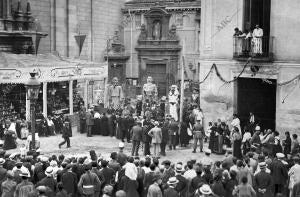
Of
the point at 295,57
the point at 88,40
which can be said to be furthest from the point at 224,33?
the point at 88,40

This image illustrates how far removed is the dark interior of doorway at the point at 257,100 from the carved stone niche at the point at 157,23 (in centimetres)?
1793

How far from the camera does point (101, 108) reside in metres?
30.9

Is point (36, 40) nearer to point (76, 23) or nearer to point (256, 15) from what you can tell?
point (76, 23)

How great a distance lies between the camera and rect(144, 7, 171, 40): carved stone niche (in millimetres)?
41969

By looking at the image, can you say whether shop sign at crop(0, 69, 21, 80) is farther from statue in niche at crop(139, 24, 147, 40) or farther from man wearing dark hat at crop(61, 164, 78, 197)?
statue in niche at crop(139, 24, 147, 40)

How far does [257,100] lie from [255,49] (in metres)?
2.99

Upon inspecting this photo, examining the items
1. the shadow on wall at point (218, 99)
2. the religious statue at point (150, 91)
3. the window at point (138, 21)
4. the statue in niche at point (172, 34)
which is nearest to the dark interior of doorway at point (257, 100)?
the shadow on wall at point (218, 99)

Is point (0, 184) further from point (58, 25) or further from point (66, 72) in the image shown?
point (58, 25)

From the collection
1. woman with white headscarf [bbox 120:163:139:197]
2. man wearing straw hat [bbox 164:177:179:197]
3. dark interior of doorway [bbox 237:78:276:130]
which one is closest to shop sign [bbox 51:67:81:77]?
dark interior of doorway [bbox 237:78:276:130]

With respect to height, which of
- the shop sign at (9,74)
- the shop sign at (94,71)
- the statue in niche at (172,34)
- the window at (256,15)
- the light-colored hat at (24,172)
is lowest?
the light-colored hat at (24,172)

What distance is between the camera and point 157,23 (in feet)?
140

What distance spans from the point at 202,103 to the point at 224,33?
3797 millimetres

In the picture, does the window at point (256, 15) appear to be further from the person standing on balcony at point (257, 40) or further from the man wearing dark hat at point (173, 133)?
the man wearing dark hat at point (173, 133)

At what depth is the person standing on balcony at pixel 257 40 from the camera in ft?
77.2
